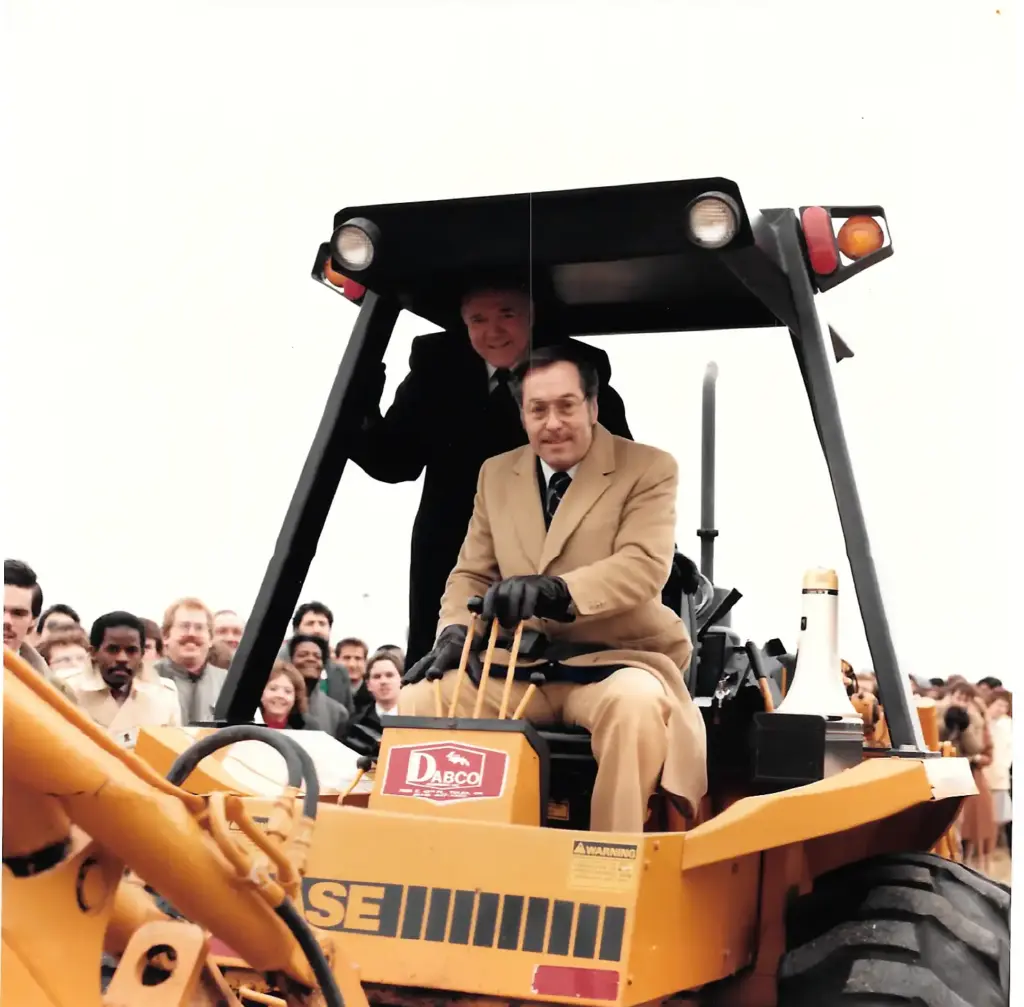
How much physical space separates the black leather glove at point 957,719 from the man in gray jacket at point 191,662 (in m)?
2.41

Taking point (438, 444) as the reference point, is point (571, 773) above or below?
below

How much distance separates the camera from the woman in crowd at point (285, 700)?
5.88 metres

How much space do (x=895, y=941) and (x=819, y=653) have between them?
→ 958 mm

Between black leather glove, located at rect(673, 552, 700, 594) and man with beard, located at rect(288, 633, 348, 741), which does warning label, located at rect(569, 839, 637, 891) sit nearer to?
black leather glove, located at rect(673, 552, 700, 594)

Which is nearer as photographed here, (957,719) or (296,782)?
(296,782)

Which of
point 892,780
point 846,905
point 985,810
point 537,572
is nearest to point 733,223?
point 537,572

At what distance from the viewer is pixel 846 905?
3902 millimetres

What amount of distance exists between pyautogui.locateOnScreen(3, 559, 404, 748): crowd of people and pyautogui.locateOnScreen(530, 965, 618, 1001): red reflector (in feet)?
3.36

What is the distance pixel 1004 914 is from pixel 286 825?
2.10 meters

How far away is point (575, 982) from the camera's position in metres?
3.38

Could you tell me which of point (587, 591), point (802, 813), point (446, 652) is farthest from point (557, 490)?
point (802, 813)

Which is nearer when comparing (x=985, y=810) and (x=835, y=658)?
(x=835, y=658)

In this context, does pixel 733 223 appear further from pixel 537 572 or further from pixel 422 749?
pixel 422 749

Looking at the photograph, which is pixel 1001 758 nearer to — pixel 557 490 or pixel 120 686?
pixel 557 490
